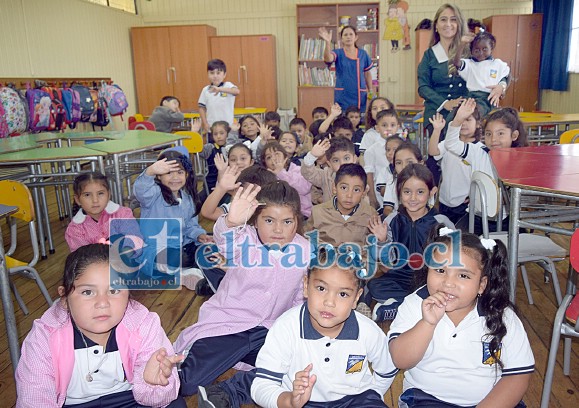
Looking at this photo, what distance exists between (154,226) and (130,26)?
22.3 feet

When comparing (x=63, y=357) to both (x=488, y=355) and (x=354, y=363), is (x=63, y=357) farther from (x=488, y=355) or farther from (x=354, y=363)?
(x=488, y=355)

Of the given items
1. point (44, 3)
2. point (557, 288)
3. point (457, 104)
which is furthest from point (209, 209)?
point (44, 3)

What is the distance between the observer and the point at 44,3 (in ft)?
21.7

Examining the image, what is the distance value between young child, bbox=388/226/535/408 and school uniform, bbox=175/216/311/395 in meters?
0.60

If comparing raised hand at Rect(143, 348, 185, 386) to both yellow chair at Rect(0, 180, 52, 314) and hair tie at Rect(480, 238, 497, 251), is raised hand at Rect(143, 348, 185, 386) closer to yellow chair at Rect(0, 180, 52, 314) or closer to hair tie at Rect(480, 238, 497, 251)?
hair tie at Rect(480, 238, 497, 251)

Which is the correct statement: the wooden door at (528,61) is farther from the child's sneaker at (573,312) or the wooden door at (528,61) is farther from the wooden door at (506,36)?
the child's sneaker at (573,312)

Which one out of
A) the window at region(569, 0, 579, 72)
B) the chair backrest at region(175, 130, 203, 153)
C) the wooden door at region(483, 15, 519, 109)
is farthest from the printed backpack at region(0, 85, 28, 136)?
the window at region(569, 0, 579, 72)

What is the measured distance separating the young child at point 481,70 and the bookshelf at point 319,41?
4.73 meters

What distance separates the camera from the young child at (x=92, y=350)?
4.16 feet

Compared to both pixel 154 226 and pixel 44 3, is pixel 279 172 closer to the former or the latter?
pixel 154 226

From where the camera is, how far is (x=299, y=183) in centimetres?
360

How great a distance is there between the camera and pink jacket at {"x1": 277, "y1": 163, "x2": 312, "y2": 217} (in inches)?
141

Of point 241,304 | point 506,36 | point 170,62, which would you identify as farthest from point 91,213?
point 506,36

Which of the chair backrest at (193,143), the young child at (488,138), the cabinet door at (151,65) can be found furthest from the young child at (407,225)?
the cabinet door at (151,65)
